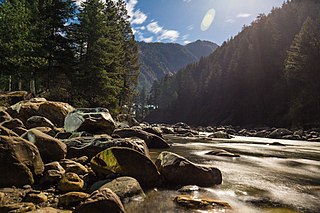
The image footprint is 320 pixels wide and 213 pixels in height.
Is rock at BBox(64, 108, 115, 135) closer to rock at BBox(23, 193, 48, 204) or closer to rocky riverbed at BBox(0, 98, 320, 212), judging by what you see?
rocky riverbed at BBox(0, 98, 320, 212)

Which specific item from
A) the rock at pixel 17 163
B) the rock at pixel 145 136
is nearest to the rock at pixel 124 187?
the rock at pixel 17 163

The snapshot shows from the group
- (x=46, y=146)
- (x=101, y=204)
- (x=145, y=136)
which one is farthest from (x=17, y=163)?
(x=145, y=136)

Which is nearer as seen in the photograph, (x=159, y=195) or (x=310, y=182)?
(x=159, y=195)

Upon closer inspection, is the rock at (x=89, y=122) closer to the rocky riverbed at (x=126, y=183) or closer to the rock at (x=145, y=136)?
the rock at (x=145, y=136)

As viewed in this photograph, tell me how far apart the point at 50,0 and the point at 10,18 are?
7.47 metres

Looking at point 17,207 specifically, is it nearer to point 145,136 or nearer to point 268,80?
point 145,136

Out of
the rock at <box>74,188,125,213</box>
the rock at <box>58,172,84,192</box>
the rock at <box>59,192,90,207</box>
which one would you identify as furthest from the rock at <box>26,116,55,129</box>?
the rock at <box>74,188,125,213</box>

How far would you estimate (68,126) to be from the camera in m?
13.0

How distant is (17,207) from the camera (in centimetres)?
411

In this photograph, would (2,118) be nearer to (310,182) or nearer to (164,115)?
(310,182)

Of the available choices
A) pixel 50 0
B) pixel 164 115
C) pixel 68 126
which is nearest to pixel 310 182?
pixel 68 126

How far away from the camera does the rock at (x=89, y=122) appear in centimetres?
1271

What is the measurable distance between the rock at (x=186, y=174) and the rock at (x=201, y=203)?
132cm

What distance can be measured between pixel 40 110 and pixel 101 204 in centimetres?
1216
